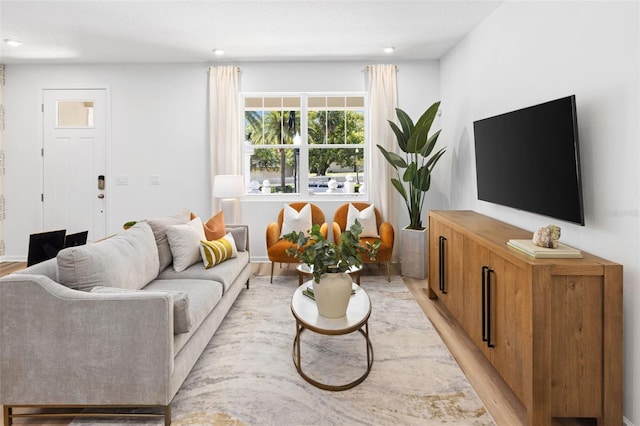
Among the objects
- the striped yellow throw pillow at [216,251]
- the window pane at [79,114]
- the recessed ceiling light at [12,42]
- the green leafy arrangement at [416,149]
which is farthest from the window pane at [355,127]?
the recessed ceiling light at [12,42]

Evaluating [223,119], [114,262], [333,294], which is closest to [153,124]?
[223,119]

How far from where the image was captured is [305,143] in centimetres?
491

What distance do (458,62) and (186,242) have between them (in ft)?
11.4

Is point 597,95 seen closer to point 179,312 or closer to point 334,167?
point 179,312

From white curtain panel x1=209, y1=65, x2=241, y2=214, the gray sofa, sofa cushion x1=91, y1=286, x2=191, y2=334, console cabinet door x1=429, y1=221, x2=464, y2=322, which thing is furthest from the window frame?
the gray sofa

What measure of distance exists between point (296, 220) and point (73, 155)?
10.5 feet

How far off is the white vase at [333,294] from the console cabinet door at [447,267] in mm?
1089

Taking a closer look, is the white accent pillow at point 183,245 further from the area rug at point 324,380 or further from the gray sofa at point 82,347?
the gray sofa at point 82,347

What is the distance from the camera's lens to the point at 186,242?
9.62 ft

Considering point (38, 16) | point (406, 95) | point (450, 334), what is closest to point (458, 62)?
point (406, 95)

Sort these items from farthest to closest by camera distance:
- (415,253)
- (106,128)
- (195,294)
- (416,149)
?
1. (106,128)
2. (415,253)
3. (416,149)
4. (195,294)

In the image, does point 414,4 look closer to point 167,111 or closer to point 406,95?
point 406,95

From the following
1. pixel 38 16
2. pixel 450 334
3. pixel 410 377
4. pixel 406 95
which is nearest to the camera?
pixel 410 377

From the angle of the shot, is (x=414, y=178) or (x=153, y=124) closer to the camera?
(x=414, y=178)
